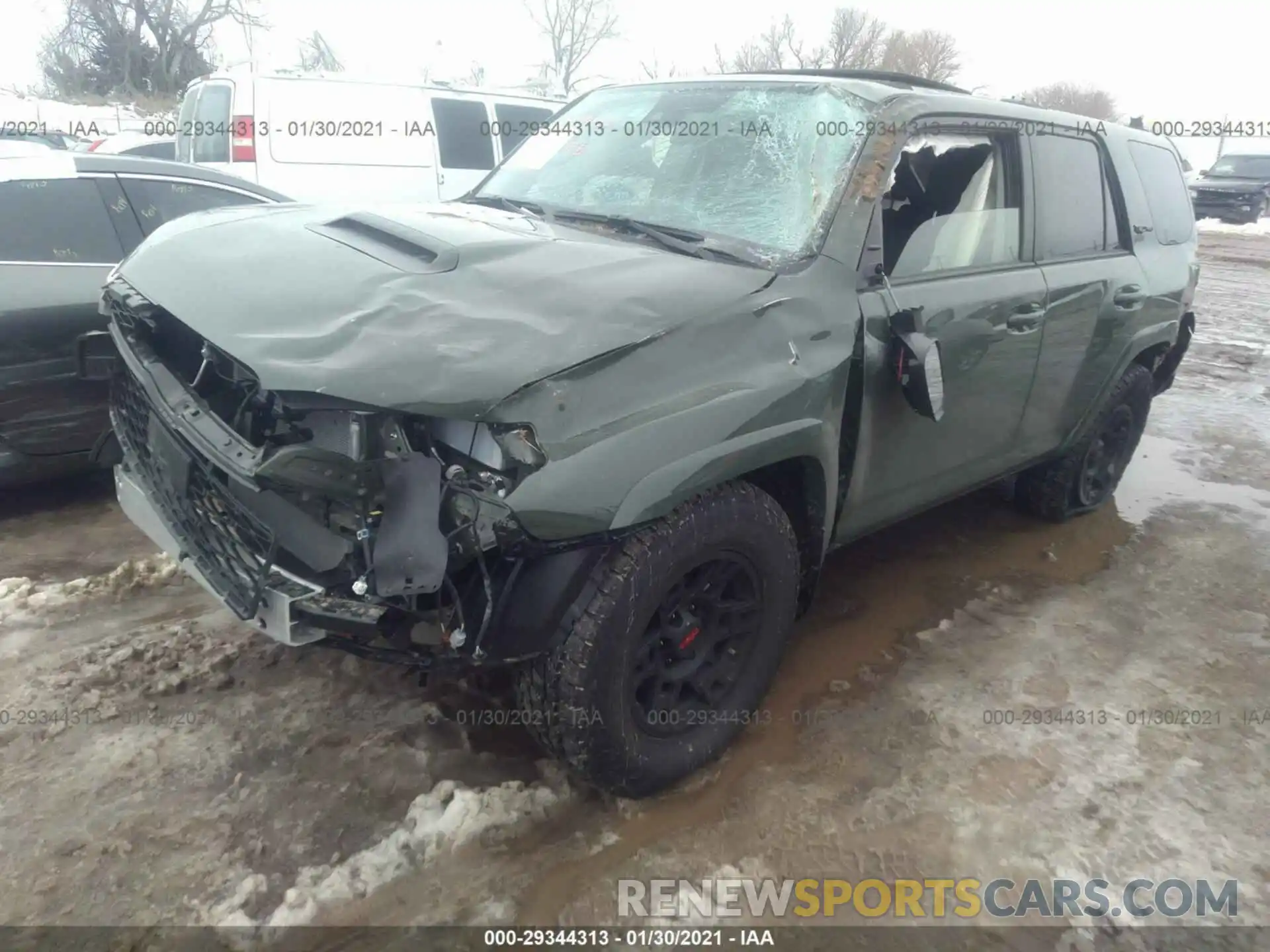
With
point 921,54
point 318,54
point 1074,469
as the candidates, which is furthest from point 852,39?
point 1074,469

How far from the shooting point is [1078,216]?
3791mm

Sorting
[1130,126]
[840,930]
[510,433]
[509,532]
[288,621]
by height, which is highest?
[1130,126]

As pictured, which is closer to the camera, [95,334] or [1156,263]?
[95,334]

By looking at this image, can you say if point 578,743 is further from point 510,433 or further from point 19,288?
point 19,288

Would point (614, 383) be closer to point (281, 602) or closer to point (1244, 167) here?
point (281, 602)

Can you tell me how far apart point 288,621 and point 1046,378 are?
119 inches

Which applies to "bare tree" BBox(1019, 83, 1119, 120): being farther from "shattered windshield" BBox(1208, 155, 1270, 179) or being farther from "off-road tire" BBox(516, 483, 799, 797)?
"off-road tire" BBox(516, 483, 799, 797)

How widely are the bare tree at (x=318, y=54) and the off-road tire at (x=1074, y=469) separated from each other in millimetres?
31745

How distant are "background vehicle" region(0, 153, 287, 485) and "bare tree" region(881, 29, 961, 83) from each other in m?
44.9

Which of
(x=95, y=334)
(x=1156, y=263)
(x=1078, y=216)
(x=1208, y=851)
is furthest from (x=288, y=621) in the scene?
(x=1156, y=263)

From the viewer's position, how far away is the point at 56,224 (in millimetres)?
3879

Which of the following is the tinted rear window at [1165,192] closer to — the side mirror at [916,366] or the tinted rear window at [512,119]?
the side mirror at [916,366]

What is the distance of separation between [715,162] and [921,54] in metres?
48.4

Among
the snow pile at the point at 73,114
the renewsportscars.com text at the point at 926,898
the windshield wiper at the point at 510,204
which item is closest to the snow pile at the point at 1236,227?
the windshield wiper at the point at 510,204
